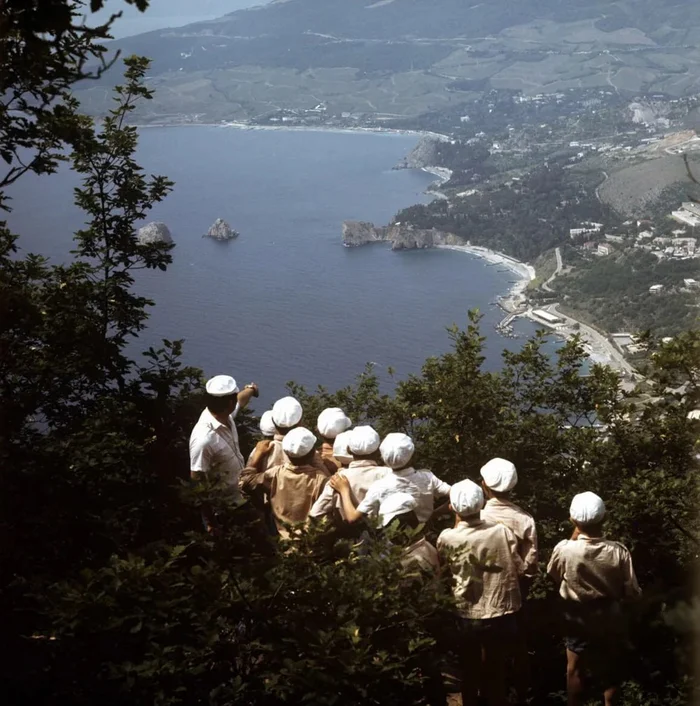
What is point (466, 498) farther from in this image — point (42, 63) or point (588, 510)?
point (42, 63)

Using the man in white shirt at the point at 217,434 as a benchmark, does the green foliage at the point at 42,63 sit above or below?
above

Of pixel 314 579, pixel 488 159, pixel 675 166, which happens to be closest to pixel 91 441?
pixel 314 579

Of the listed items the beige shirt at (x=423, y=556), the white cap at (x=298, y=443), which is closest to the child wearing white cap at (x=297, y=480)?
the white cap at (x=298, y=443)

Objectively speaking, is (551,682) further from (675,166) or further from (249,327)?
(675,166)

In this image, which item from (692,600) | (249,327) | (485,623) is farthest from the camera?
(249,327)

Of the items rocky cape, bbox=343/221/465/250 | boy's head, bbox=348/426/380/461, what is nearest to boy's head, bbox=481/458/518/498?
boy's head, bbox=348/426/380/461

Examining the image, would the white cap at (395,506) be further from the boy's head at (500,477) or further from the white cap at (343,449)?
the white cap at (343,449)

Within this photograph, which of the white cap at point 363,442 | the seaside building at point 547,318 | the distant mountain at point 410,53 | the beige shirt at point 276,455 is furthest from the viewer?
the distant mountain at point 410,53

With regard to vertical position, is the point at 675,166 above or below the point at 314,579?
below
